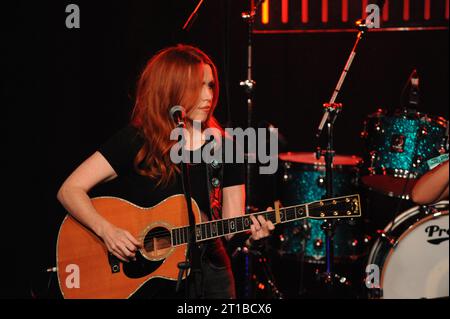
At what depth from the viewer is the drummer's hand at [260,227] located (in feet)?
11.0

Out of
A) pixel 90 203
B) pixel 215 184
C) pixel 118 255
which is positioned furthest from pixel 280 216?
pixel 90 203

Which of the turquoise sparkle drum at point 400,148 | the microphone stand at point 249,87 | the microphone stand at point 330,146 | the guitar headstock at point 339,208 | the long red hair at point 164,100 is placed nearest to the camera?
the guitar headstock at point 339,208

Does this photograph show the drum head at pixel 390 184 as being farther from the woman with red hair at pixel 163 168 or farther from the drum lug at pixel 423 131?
the woman with red hair at pixel 163 168

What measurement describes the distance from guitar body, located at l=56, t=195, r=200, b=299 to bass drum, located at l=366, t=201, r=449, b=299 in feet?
5.68

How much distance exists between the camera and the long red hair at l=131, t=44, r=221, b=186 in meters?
3.51

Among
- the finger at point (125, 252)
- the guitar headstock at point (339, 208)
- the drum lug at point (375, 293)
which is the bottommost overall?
the drum lug at point (375, 293)

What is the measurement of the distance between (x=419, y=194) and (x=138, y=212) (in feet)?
4.84

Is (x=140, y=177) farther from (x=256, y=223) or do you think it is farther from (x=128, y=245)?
(x=256, y=223)

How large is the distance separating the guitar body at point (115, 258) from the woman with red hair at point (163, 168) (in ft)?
0.18

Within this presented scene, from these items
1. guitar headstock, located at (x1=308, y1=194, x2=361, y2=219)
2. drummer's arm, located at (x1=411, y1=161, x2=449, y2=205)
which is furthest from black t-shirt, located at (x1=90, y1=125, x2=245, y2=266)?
drummer's arm, located at (x1=411, y1=161, x2=449, y2=205)

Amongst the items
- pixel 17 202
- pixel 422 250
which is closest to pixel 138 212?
pixel 17 202

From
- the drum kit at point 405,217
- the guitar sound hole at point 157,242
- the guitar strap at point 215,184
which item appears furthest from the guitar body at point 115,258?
the drum kit at point 405,217

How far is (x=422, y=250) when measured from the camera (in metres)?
4.50
